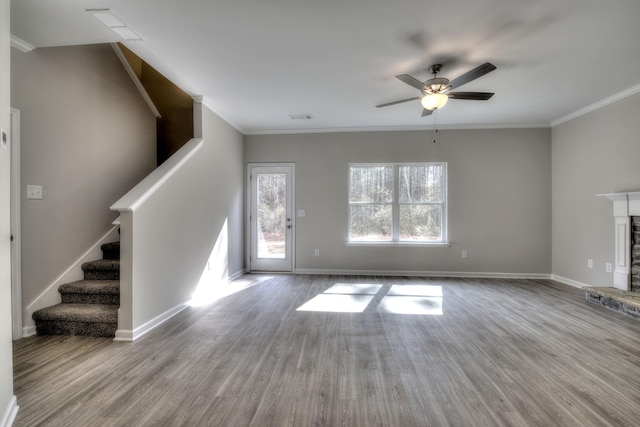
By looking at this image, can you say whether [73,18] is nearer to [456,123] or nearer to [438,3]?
[438,3]

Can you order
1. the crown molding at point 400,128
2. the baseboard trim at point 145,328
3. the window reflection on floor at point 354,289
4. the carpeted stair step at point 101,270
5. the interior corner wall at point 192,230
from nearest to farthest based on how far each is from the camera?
the baseboard trim at point 145,328
the interior corner wall at point 192,230
the carpeted stair step at point 101,270
the window reflection on floor at point 354,289
the crown molding at point 400,128

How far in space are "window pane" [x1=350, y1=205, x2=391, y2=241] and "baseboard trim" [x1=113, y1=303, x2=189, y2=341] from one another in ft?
10.9

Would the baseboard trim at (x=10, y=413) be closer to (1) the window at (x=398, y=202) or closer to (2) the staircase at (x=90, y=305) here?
(2) the staircase at (x=90, y=305)

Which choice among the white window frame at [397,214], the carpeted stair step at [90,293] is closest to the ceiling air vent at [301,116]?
the white window frame at [397,214]

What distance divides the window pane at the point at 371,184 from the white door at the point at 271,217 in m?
1.22

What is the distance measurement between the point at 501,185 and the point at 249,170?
15.4ft

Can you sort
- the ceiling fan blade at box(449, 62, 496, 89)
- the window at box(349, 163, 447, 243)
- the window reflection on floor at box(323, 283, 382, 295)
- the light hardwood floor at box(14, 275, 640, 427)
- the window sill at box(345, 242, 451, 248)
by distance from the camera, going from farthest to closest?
the window at box(349, 163, 447, 243), the window sill at box(345, 242, 451, 248), the window reflection on floor at box(323, 283, 382, 295), the ceiling fan blade at box(449, 62, 496, 89), the light hardwood floor at box(14, 275, 640, 427)

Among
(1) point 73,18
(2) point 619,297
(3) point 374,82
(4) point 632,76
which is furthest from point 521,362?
(1) point 73,18

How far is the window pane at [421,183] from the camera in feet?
18.2

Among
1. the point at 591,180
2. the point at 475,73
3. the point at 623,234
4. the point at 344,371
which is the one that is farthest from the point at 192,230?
the point at 591,180

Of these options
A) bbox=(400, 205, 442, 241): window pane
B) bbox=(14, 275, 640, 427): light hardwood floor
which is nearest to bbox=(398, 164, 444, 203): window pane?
bbox=(400, 205, 442, 241): window pane

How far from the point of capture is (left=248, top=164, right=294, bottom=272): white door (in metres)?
5.71

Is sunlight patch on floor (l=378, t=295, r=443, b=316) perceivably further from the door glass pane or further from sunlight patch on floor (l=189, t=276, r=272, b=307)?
the door glass pane

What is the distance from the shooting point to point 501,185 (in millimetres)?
5363
